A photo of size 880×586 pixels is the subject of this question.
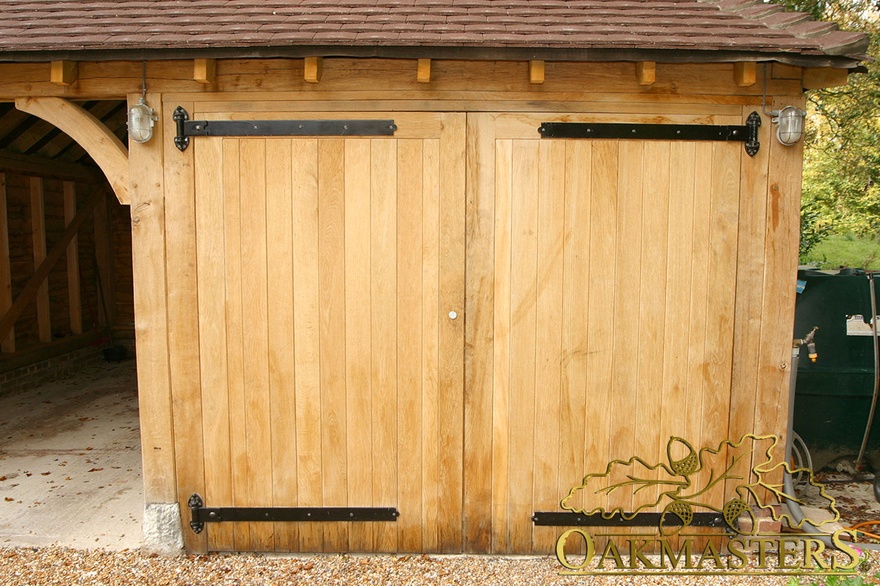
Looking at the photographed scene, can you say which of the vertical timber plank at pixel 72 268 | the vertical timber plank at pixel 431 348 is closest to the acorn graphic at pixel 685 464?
the vertical timber plank at pixel 431 348

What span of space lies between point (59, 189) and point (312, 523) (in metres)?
7.36

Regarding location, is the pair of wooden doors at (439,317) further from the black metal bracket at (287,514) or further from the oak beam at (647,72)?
the oak beam at (647,72)

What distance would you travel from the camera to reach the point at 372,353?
12.4 feet

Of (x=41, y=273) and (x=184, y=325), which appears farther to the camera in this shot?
(x=41, y=273)

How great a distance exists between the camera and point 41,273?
8141 mm

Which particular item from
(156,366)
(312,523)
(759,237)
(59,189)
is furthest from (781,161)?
(59,189)

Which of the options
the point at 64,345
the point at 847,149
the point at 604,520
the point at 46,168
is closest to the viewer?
the point at 604,520

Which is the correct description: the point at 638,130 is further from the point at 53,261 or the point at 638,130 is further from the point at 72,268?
the point at 72,268

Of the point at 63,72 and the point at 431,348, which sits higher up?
the point at 63,72

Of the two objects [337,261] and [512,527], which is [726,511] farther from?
[337,261]

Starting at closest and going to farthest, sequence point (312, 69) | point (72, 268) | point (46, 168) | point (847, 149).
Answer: point (312, 69), point (46, 168), point (72, 268), point (847, 149)

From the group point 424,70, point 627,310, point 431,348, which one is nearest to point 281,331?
point 431,348

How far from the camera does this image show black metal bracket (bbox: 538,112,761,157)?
365cm

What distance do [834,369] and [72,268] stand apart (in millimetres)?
9406
